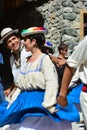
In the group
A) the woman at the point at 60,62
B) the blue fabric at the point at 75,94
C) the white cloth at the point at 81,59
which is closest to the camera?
the white cloth at the point at 81,59

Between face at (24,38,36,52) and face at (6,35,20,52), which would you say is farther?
face at (6,35,20,52)

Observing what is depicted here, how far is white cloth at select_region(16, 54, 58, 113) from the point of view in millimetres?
4258

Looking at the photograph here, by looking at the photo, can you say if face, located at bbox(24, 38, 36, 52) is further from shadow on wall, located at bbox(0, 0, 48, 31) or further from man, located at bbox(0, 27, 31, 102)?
shadow on wall, located at bbox(0, 0, 48, 31)

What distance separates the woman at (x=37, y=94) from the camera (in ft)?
14.0

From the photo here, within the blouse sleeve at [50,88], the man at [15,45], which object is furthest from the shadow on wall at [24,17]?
the blouse sleeve at [50,88]

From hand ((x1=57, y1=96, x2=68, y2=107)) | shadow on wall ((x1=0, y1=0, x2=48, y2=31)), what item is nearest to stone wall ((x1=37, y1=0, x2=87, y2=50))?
shadow on wall ((x1=0, y1=0, x2=48, y2=31))

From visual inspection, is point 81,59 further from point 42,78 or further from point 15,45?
point 15,45

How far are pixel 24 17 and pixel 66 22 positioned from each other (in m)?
2.80

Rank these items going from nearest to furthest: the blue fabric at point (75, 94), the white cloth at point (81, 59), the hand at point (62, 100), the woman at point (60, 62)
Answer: the white cloth at point (81, 59), the hand at point (62, 100), the blue fabric at point (75, 94), the woman at point (60, 62)

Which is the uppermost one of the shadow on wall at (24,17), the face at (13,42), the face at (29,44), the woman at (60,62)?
the face at (29,44)

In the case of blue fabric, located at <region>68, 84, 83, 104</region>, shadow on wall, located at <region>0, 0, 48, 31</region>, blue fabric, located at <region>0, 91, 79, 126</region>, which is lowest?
shadow on wall, located at <region>0, 0, 48, 31</region>

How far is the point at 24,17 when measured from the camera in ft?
44.8

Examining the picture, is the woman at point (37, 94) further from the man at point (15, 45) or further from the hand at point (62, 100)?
the man at point (15, 45)

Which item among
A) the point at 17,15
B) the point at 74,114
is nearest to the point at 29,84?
the point at 74,114
